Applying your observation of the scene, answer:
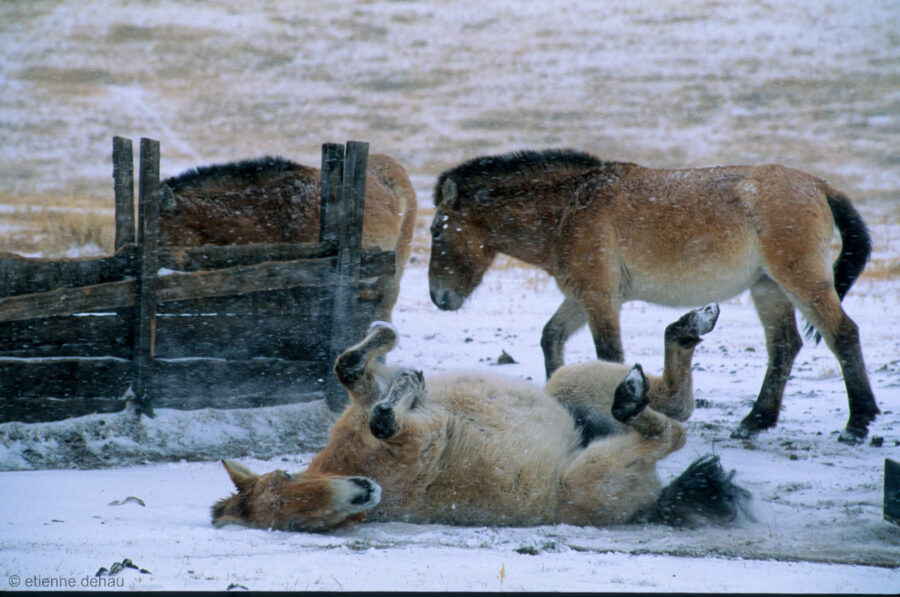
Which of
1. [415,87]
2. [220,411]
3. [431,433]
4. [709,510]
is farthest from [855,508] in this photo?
[415,87]

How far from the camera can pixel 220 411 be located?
209 inches

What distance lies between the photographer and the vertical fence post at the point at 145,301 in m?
4.90

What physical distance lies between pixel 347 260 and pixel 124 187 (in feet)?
6.52

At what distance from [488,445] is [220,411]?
290cm

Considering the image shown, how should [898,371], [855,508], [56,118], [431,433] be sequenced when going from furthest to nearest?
1. [56,118]
2. [898,371]
3. [855,508]
4. [431,433]

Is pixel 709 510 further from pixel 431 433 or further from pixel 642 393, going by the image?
pixel 431 433

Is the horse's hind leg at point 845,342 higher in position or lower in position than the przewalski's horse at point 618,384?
lower

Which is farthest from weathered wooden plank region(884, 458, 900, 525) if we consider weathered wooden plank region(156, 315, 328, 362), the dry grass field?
the dry grass field

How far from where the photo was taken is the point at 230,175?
7254 millimetres

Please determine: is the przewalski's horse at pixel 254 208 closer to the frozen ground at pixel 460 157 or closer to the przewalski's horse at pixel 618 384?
the frozen ground at pixel 460 157

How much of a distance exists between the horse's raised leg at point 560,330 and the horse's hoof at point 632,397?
11.5ft

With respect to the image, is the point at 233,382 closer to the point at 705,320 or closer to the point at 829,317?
the point at 705,320

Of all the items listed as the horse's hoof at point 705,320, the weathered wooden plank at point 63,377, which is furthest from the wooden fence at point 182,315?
the horse's hoof at point 705,320

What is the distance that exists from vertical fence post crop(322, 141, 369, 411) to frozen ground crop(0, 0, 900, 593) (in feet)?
1.73
